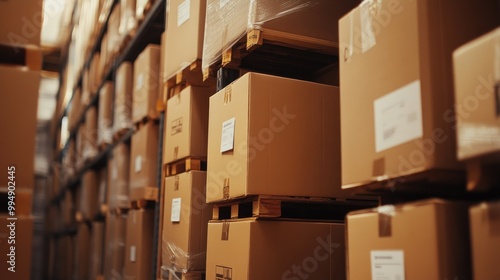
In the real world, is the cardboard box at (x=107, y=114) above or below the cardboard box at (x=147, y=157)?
above

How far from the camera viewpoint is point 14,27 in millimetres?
2652

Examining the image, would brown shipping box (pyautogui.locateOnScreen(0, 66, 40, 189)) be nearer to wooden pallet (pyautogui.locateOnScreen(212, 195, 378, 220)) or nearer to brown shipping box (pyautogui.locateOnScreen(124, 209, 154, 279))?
wooden pallet (pyautogui.locateOnScreen(212, 195, 378, 220))

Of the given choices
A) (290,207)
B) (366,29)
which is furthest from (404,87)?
(290,207)

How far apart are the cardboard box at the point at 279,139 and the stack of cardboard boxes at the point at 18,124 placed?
94cm

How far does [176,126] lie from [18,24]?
1.28m

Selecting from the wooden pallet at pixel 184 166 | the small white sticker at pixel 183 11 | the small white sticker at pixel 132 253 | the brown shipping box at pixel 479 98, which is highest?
the small white sticker at pixel 183 11

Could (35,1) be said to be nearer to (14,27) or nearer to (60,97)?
(14,27)

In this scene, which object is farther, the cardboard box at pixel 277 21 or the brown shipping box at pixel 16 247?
the cardboard box at pixel 277 21

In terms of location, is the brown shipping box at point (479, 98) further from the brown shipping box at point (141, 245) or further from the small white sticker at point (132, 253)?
the small white sticker at point (132, 253)

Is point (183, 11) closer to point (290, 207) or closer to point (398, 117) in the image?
point (290, 207)

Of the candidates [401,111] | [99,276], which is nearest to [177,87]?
[401,111]

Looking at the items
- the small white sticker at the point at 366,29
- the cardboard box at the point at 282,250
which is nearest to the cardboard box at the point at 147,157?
the cardboard box at the point at 282,250

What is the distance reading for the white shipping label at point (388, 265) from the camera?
166cm

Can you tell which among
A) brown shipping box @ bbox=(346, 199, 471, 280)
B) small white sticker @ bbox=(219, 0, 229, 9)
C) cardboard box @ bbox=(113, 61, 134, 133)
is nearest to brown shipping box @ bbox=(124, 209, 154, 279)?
cardboard box @ bbox=(113, 61, 134, 133)
